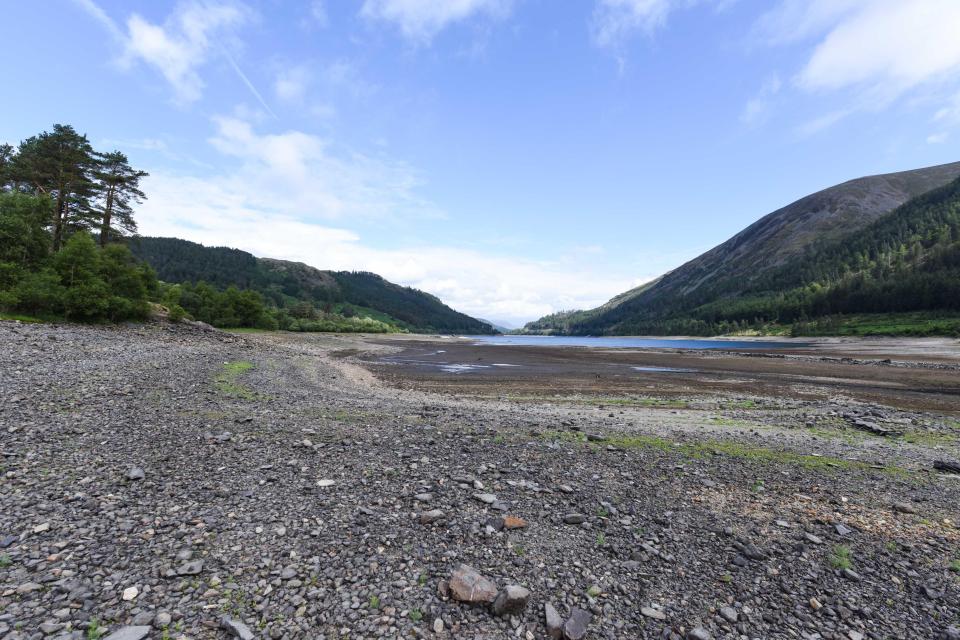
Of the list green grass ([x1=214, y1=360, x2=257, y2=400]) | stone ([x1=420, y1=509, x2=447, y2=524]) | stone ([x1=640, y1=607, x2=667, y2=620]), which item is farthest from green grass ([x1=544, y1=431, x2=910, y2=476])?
green grass ([x1=214, y1=360, x2=257, y2=400])

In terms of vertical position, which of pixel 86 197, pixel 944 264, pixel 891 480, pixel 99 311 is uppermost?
pixel 944 264

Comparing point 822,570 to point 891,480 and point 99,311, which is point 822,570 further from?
point 99,311

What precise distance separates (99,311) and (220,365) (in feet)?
83.5

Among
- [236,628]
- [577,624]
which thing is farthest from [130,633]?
[577,624]

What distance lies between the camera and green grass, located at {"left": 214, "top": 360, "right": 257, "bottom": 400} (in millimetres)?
18006

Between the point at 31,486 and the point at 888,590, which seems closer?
the point at 888,590

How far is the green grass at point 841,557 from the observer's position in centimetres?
647

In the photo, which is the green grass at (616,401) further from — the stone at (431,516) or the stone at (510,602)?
the stone at (510,602)

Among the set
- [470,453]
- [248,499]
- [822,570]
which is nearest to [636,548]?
[822,570]

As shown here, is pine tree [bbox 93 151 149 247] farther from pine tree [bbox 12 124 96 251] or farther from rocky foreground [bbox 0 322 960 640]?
rocky foreground [bbox 0 322 960 640]

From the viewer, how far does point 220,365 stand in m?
26.9

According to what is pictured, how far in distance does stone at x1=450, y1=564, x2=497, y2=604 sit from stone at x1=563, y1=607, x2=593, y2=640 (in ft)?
3.29

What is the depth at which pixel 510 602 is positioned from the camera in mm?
5016

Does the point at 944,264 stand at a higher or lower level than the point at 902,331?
higher
